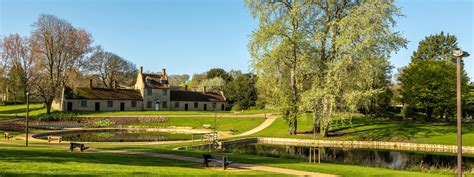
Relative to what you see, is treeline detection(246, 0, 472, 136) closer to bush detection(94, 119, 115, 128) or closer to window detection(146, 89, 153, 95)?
bush detection(94, 119, 115, 128)

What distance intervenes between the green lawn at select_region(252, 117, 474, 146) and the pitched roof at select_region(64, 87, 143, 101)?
33041mm

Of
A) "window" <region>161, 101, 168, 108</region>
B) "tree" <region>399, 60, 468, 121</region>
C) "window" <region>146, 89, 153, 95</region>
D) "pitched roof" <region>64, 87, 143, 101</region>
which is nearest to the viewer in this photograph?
"tree" <region>399, 60, 468, 121</region>

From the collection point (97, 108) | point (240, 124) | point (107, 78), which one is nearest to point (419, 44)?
point (240, 124)

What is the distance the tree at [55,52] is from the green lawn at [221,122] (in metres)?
17.8

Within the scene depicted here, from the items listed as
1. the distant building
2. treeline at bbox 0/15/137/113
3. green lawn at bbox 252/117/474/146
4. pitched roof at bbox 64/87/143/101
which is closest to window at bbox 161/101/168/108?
the distant building

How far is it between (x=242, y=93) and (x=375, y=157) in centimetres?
5452

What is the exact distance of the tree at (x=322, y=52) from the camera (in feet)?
103

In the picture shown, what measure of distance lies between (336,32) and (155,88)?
41.7m

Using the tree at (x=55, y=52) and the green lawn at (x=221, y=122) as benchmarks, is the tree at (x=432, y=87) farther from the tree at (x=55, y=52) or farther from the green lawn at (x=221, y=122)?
the tree at (x=55, y=52)

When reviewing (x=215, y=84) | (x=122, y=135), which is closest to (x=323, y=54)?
(x=122, y=135)

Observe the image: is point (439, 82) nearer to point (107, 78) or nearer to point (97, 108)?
point (97, 108)

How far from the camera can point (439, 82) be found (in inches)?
1913

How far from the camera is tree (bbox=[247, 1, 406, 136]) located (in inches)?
1233

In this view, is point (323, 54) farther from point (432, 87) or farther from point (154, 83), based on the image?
point (154, 83)
